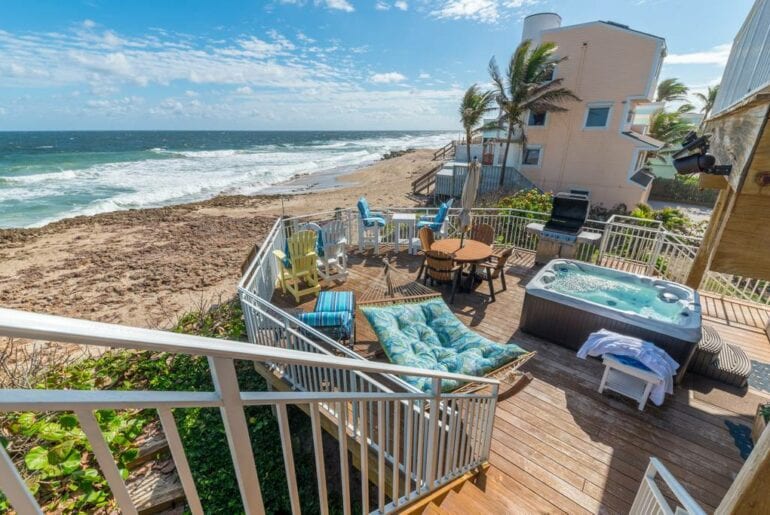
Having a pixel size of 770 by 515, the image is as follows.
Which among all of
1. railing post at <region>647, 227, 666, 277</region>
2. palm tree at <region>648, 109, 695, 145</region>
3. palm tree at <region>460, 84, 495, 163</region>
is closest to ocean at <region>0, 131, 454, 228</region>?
palm tree at <region>460, 84, 495, 163</region>

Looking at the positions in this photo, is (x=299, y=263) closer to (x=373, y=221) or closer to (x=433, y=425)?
(x=373, y=221)

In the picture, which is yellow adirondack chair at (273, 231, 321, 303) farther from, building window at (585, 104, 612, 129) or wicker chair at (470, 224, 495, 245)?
building window at (585, 104, 612, 129)

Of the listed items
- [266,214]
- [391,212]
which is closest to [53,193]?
[266,214]

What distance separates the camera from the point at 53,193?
2223 centimetres

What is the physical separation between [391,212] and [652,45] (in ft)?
42.6

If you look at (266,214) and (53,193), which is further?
(53,193)

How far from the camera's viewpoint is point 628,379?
13.2 feet

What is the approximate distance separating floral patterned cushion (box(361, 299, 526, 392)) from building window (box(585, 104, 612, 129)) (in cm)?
1477

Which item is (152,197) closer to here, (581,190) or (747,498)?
(581,190)

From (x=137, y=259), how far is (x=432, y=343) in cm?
1240

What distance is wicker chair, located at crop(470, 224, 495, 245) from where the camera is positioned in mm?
7105

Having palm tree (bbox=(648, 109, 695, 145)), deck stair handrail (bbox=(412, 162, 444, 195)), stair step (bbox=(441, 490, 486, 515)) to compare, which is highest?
palm tree (bbox=(648, 109, 695, 145))

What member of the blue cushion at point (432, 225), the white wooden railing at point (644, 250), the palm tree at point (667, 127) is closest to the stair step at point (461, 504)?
the white wooden railing at point (644, 250)

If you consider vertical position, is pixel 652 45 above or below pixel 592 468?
above
